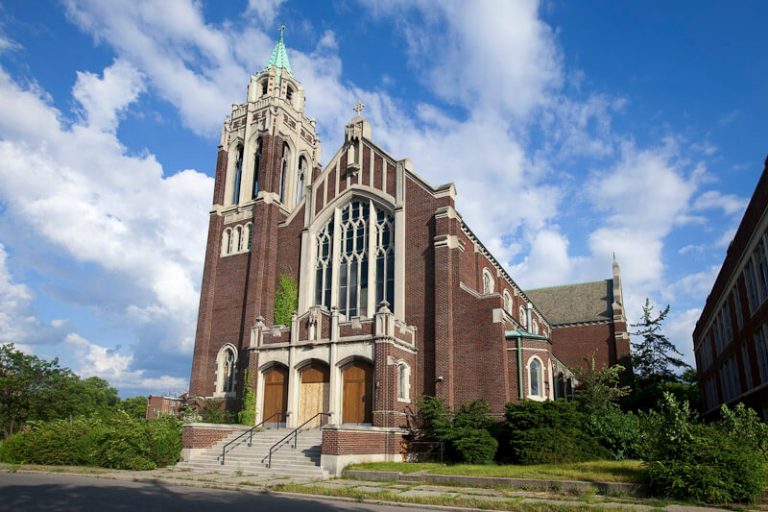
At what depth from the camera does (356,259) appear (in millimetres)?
30844

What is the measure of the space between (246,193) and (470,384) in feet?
59.9

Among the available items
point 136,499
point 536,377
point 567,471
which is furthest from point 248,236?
point 567,471

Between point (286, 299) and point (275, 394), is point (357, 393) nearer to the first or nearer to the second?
point (275, 394)

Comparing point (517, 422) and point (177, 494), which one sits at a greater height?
point (517, 422)

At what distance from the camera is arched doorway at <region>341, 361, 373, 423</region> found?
25156 millimetres

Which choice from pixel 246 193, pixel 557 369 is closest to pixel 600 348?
pixel 557 369

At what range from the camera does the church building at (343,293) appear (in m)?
25.5

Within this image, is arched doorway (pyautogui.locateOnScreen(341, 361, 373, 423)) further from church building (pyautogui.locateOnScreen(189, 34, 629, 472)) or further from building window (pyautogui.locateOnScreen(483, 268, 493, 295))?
building window (pyautogui.locateOnScreen(483, 268, 493, 295))

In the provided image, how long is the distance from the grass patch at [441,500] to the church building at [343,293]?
4.70 metres

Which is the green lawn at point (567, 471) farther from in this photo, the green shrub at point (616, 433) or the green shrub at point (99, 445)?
the green shrub at point (99, 445)

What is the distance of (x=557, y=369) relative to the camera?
36312 millimetres

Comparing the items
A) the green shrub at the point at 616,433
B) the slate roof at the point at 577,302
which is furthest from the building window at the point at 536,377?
the slate roof at the point at 577,302

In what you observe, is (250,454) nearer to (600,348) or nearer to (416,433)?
(416,433)

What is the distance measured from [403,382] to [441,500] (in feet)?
43.6
